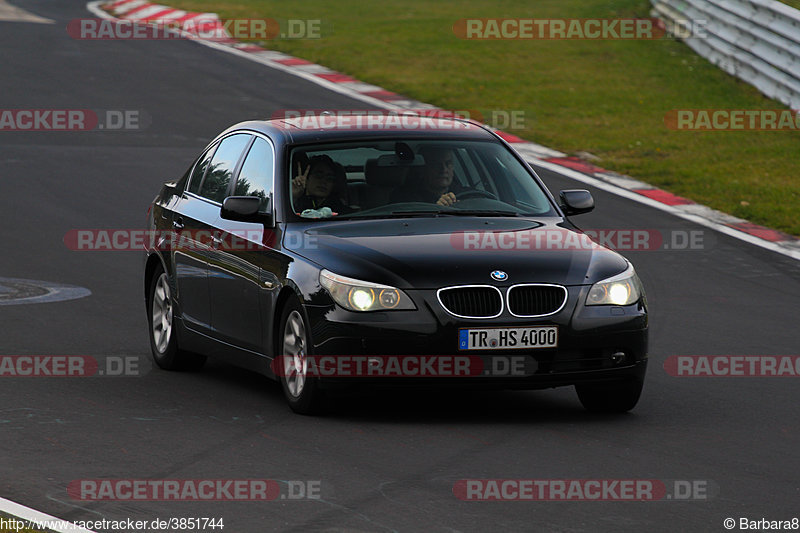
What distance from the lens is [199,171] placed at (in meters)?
10.7

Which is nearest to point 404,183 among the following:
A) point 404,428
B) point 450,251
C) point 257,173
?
point 257,173

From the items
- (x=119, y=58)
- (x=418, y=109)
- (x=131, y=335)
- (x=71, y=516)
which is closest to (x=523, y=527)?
(x=71, y=516)

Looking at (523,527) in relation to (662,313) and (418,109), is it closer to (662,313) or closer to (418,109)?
(662,313)

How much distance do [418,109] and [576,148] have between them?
310 centimetres

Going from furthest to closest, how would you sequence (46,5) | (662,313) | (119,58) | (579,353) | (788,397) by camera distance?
1. (46,5)
2. (119,58)
3. (662,313)
4. (788,397)
5. (579,353)

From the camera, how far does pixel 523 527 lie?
6289 millimetres

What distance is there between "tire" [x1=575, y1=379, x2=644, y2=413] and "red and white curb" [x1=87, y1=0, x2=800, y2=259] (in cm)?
649

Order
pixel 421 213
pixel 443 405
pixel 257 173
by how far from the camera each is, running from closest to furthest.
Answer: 1. pixel 443 405
2. pixel 421 213
3. pixel 257 173

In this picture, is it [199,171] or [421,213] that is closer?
[421,213]

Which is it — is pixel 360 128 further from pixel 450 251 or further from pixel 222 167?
pixel 450 251

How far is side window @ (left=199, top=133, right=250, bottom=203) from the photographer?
1014cm

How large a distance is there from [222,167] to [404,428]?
Result: 2.78 m

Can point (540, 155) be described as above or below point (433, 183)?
below

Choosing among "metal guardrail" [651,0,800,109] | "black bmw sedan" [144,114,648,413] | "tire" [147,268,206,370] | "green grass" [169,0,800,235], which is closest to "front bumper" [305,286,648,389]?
"black bmw sedan" [144,114,648,413]
